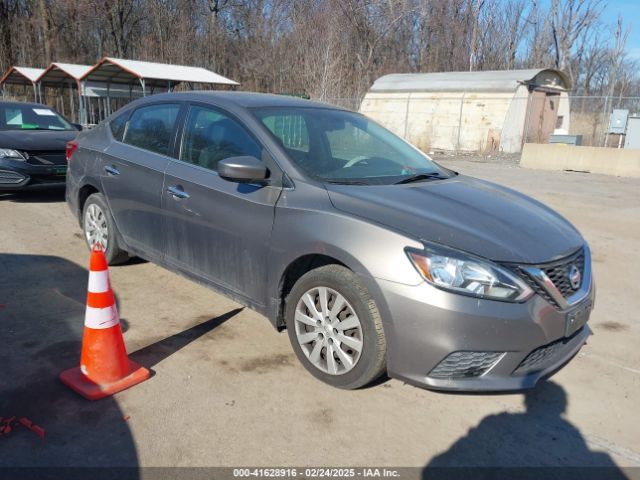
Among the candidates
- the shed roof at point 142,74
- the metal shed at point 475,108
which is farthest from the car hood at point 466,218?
the metal shed at point 475,108

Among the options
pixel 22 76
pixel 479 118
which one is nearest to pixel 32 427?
pixel 479 118

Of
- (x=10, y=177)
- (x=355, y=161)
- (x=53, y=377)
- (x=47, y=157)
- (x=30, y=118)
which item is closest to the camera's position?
Answer: (x=53, y=377)

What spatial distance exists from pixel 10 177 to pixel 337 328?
663 cm

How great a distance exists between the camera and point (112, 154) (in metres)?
4.84

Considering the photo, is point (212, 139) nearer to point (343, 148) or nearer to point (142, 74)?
point (343, 148)

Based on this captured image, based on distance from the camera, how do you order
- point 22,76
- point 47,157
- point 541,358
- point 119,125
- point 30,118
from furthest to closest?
point 22,76, point 30,118, point 47,157, point 119,125, point 541,358

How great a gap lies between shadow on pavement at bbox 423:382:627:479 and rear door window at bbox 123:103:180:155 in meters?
3.05

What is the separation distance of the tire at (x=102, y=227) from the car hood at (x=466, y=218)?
8.49ft

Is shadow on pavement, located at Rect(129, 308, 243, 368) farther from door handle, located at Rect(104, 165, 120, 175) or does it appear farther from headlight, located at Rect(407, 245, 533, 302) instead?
headlight, located at Rect(407, 245, 533, 302)

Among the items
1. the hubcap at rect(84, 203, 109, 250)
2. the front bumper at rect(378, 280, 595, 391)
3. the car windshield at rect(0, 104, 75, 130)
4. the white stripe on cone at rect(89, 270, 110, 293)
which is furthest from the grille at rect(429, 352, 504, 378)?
the car windshield at rect(0, 104, 75, 130)

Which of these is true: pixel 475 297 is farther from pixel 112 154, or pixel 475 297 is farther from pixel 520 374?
pixel 112 154

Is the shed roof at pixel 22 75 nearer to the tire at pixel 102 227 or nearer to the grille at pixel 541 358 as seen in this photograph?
the tire at pixel 102 227

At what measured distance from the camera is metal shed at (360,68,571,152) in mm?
22906

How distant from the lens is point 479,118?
76.8 feet
